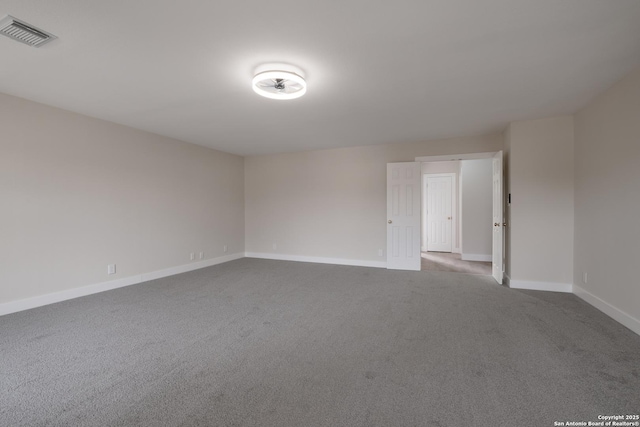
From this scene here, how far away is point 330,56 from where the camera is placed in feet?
8.06

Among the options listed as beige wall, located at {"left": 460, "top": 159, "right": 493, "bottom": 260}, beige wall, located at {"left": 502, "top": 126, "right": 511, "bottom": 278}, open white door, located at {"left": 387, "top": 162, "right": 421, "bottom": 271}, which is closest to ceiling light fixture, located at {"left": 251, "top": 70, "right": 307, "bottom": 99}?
open white door, located at {"left": 387, "top": 162, "right": 421, "bottom": 271}

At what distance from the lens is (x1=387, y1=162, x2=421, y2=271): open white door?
552 cm

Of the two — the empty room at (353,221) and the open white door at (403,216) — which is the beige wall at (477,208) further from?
the open white door at (403,216)

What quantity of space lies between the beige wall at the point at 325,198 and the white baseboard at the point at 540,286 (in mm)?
2317

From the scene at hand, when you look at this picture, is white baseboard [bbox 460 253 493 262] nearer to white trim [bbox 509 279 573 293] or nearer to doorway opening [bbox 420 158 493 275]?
doorway opening [bbox 420 158 493 275]

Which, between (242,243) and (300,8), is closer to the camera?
(300,8)

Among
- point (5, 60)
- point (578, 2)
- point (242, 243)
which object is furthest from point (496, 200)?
point (5, 60)

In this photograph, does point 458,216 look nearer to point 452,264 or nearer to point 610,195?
point 452,264

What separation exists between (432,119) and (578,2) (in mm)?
2358

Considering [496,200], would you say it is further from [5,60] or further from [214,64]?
[5,60]

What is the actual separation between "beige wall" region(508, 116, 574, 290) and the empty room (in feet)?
0.10

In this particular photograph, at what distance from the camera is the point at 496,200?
474 cm

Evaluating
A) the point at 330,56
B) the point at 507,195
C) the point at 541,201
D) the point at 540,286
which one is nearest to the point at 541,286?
the point at 540,286

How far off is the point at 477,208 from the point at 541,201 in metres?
2.86
